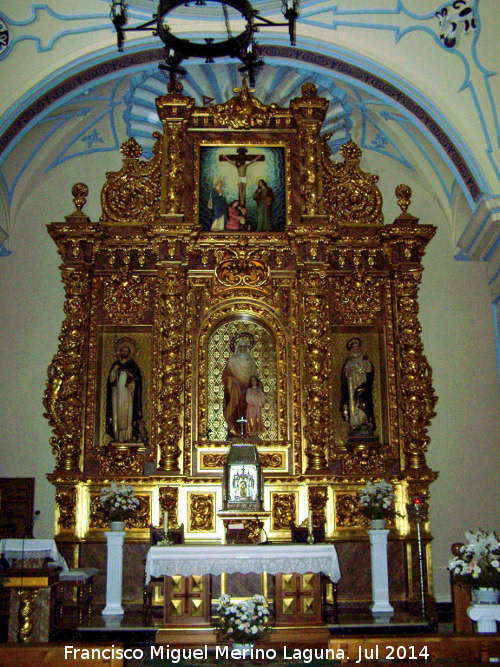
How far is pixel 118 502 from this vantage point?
10.5 meters

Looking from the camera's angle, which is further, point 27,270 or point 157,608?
point 27,270

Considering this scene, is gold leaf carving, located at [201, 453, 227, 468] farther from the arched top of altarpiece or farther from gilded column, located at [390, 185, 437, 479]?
the arched top of altarpiece

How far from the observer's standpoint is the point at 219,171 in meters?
12.6

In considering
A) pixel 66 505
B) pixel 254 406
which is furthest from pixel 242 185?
pixel 66 505

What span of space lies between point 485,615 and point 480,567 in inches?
20.3

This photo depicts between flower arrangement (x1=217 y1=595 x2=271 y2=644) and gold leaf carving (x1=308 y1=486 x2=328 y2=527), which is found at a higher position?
gold leaf carving (x1=308 y1=486 x2=328 y2=527)

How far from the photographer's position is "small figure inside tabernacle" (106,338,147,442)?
11.7m

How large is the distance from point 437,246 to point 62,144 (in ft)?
23.1

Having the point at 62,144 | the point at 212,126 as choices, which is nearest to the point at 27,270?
the point at 62,144

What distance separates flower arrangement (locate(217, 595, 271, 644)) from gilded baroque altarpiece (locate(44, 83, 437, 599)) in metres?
4.15

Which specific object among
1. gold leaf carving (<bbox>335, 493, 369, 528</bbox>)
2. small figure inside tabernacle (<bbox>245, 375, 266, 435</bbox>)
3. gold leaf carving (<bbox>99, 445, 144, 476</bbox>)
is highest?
small figure inside tabernacle (<bbox>245, 375, 266, 435</bbox>)

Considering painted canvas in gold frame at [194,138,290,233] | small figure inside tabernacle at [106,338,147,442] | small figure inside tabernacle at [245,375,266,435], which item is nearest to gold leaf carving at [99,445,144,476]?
small figure inside tabernacle at [106,338,147,442]

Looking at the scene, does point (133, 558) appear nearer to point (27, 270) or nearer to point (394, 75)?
point (27, 270)

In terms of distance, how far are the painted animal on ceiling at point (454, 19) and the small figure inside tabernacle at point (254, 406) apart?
586cm
